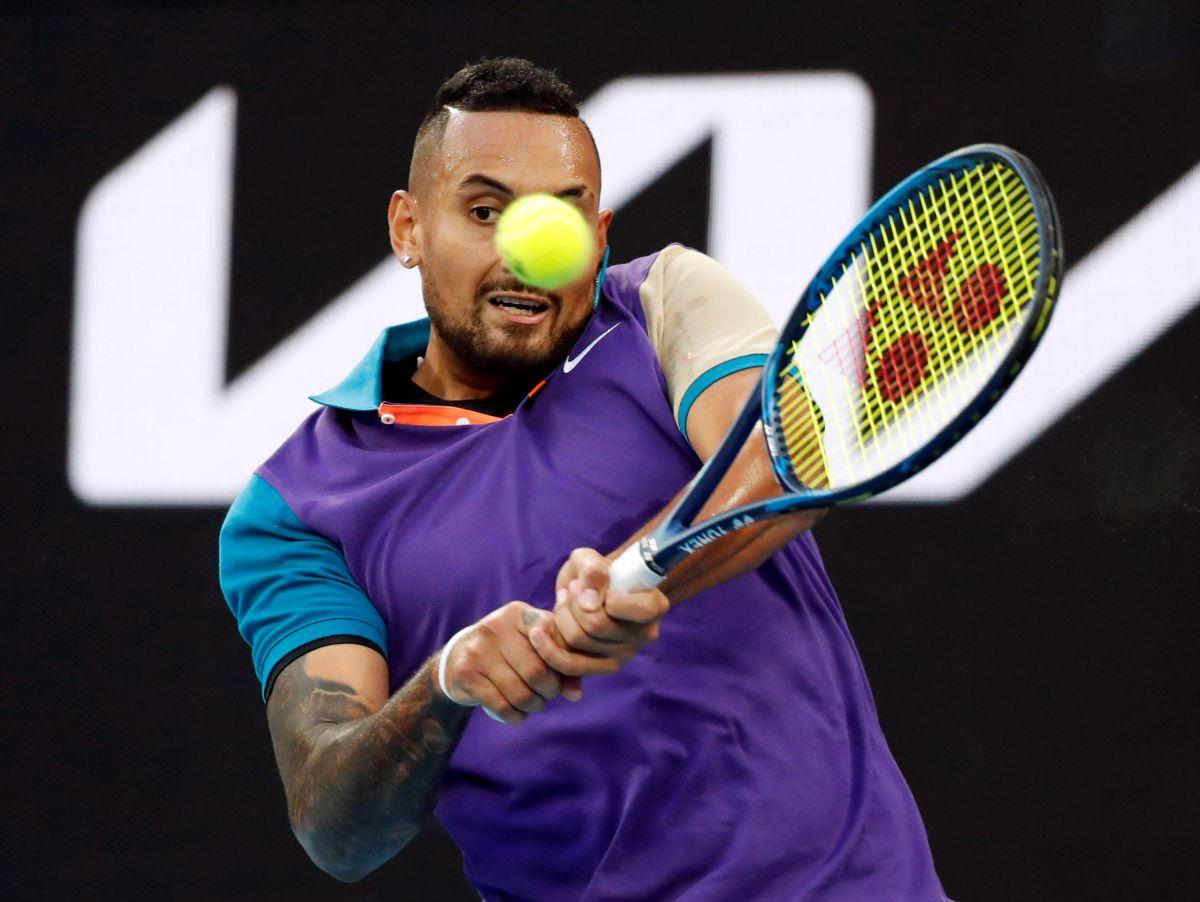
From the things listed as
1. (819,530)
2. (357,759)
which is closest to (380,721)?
(357,759)

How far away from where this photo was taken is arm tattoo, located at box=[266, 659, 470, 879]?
1.70 metres

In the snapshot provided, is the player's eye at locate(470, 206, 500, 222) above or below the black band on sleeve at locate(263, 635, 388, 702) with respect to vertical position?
above

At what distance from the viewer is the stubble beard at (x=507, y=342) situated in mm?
2039

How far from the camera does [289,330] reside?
3.16 meters

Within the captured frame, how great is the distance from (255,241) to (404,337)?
0.99 metres

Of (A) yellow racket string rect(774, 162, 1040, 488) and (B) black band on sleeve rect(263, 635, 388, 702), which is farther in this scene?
(B) black band on sleeve rect(263, 635, 388, 702)

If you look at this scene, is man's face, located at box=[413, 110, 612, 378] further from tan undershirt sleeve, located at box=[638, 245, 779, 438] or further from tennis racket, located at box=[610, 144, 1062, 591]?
tennis racket, located at box=[610, 144, 1062, 591]

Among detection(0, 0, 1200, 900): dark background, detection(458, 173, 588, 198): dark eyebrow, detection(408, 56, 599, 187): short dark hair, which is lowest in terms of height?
detection(0, 0, 1200, 900): dark background

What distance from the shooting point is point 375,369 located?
7.17 ft

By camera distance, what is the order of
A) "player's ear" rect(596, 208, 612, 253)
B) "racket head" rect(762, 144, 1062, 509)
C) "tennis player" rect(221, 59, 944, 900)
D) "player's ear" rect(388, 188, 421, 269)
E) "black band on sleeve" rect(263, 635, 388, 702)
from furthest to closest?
"player's ear" rect(388, 188, 421, 269) < "player's ear" rect(596, 208, 612, 253) < "black band on sleeve" rect(263, 635, 388, 702) < "tennis player" rect(221, 59, 944, 900) < "racket head" rect(762, 144, 1062, 509)

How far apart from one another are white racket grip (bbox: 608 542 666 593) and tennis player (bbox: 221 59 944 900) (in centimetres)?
20

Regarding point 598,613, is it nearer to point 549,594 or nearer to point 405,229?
point 549,594

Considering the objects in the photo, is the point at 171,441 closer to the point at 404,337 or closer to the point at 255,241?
the point at 255,241

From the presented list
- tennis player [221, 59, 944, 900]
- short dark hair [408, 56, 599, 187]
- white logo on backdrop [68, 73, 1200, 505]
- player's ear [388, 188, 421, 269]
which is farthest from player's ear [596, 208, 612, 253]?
white logo on backdrop [68, 73, 1200, 505]
